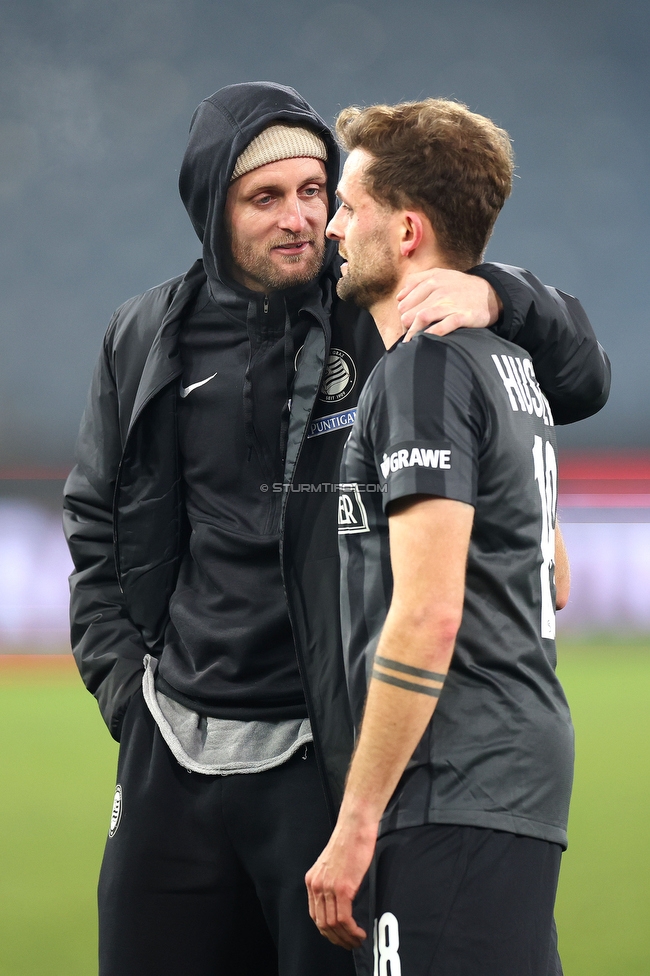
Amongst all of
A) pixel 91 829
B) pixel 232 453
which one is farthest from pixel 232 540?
pixel 91 829

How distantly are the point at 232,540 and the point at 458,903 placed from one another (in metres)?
0.66

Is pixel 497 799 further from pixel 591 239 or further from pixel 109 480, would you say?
pixel 591 239

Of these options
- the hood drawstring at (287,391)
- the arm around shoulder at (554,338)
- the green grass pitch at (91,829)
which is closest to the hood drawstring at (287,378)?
the hood drawstring at (287,391)

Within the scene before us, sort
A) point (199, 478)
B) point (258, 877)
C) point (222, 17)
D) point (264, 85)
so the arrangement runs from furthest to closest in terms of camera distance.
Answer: point (222, 17) → point (264, 85) → point (199, 478) → point (258, 877)

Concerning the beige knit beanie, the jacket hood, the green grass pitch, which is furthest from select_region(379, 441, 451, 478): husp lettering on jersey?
the green grass pitch

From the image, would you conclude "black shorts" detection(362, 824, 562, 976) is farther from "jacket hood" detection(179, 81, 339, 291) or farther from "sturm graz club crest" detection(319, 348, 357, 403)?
"jacket hood" detection(179, 81, 339, 291)

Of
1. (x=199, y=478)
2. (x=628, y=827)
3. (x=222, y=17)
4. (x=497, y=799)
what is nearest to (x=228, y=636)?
(x=199, y=478)

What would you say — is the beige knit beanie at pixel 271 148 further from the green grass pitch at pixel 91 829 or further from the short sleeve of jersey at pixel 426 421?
the green grass pitch at pixel 91 829

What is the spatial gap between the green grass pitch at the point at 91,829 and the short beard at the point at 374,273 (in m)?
2.06

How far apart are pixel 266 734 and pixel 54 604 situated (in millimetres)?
5865

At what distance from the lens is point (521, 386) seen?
3.67ft

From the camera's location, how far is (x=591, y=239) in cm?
699

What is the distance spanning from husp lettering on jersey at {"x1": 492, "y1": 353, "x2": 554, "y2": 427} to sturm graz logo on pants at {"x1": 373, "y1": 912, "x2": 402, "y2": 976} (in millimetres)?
567

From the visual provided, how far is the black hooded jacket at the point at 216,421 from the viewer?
1312 millimetres
